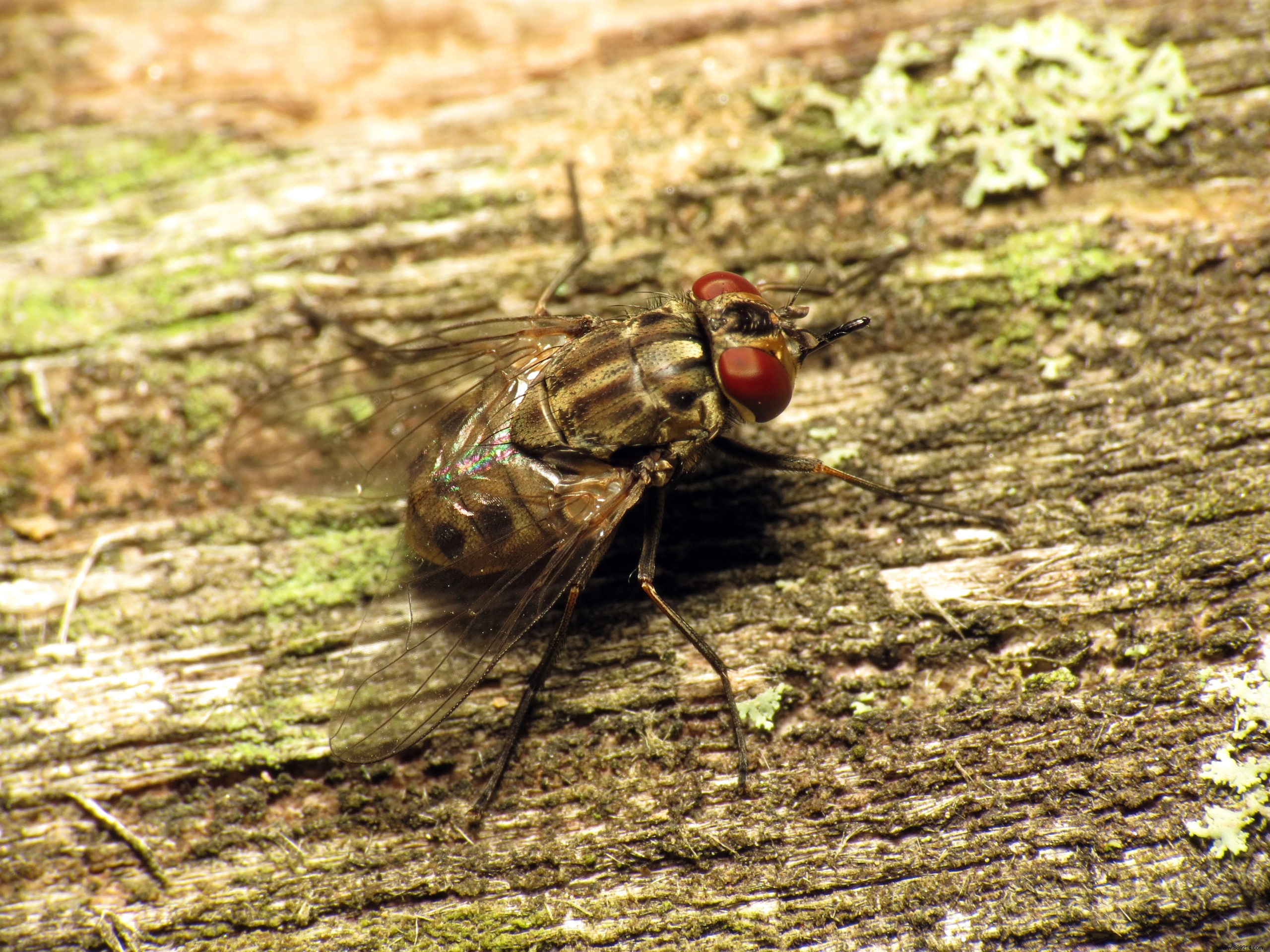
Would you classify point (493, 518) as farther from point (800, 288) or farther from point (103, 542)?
point (103, 542)

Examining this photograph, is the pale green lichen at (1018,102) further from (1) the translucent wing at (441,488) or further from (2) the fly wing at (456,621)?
(2) the fly wing at (456,621)

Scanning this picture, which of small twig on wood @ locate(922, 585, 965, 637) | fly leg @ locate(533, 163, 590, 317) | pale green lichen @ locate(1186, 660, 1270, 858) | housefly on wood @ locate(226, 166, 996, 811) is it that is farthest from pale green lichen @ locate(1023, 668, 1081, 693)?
fly leg @ locate(533, 163, 590, 317)

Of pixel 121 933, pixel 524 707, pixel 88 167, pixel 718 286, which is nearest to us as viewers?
pixel 121 933

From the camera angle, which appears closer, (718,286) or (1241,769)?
(1241,769)

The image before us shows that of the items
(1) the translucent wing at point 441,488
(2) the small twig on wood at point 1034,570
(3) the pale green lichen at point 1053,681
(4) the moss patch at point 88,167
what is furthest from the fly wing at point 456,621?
(4) the moss patch at point 88,167

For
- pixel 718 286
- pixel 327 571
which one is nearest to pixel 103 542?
pixel 327 571

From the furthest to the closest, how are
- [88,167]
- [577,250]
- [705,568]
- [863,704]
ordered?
[88,167]
[577,250]
[705,568]
[863,704]
